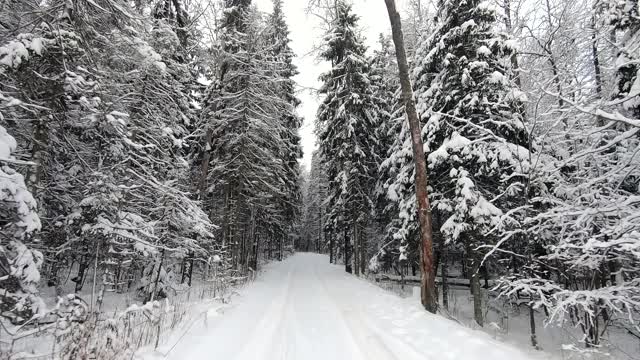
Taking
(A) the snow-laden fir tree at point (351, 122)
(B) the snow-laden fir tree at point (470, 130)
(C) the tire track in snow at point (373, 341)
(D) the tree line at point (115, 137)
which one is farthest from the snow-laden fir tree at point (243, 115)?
(C) the tire track in snow at point (373, 341)

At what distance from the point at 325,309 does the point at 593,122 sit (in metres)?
8.15

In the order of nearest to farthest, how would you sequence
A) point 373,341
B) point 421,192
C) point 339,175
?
point 373,341 → point 421,192 → point 339,175

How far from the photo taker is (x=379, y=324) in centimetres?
752

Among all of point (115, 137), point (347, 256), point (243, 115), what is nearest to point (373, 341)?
point (115, 137)

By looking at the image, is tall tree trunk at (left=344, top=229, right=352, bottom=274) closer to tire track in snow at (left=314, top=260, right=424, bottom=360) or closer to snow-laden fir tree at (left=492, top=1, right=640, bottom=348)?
tire track in snow at (left=314, top=260, right=424, bottom=360)

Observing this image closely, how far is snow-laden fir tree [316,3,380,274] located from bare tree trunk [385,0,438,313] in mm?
10940

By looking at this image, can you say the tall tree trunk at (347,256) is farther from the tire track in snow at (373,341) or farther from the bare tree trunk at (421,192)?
the tire track in snow at (373,341)

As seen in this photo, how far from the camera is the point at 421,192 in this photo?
9.23 metres

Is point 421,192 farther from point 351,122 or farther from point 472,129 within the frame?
point 351,122

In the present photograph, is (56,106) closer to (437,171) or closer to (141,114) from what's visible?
(141,114)

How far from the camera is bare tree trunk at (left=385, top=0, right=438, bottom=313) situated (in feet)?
29.1

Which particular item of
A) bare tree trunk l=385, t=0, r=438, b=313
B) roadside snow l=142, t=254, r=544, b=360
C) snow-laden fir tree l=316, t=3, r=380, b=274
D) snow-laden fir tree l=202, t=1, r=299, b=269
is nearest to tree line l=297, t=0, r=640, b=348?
bare tree trunk l=385, t=0, r=438, b=313

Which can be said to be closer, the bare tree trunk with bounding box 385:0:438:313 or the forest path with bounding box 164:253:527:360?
the forest path with bounding box 164:253:527:360

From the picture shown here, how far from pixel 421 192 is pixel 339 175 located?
12488 mm
